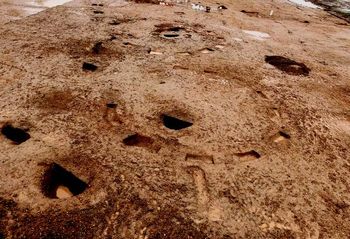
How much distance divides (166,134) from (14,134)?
888 millimetres

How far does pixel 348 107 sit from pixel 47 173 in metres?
2.32

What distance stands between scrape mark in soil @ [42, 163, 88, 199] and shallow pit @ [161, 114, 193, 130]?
2.33 feet

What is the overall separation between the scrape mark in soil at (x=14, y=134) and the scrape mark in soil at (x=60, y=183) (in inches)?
12.3

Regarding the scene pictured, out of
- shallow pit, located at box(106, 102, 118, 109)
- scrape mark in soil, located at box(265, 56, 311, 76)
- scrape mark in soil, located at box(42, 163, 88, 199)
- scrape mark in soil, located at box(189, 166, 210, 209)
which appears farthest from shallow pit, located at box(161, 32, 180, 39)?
scrape mark in soil, located at box(42, 163, 88, 199)

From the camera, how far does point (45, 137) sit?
197cm

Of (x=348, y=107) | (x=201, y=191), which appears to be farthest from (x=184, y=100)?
(x=348, y=107)

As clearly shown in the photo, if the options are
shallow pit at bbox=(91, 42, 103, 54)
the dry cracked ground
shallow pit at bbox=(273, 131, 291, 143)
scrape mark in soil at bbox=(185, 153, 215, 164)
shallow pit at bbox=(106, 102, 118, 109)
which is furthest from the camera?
shallow pit at bbox=(91, 42, 103, 54)

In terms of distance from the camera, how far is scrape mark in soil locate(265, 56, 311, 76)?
3.23 m

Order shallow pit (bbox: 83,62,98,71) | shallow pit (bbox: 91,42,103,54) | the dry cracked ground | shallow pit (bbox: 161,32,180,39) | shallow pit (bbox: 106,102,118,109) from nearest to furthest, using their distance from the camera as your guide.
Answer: the dry cracked ground, shallow pit (bbox: 106,102,118,109), shallow pit (bbox: 83,62,98,71), shallow pit (bbox: 91,42,103,54), shallow pit (bbox: 161,32,180,39)

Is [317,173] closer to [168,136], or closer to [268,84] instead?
[168,136]

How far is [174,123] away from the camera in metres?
2.25

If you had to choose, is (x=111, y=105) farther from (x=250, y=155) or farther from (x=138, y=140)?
(x=250, y=155)

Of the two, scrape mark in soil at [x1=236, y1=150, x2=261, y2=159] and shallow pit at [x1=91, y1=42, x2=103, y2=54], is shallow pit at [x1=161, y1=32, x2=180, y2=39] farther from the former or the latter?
scrape mark in soil at [x1=236, y1=150, x2=261, y2=159]

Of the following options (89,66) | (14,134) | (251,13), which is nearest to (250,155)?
(14,134)
